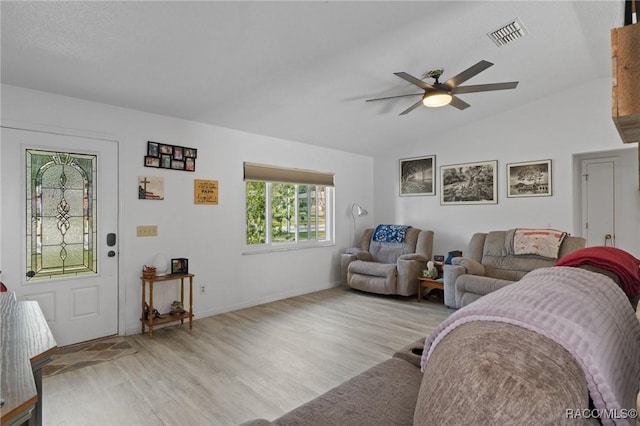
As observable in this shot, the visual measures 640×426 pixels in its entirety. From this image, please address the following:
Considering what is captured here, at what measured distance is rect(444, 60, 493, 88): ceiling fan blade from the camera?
8.79 feet

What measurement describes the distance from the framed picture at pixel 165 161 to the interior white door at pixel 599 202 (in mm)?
5665

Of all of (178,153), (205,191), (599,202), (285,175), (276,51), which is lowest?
(599,202)

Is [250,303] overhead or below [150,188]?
below

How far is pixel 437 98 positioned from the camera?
3256 millimetres

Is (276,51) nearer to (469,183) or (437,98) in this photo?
(437,98)

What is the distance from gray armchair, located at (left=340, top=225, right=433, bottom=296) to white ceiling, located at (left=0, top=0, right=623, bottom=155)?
222 centimetres

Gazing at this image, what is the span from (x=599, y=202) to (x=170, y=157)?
578 cm

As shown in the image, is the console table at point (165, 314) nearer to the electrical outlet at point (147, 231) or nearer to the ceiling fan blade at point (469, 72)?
the electrical outlet at point (147, 231)

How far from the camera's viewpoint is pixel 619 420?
546mm

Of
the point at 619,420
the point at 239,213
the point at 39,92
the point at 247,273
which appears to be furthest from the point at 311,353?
the point at 39,92

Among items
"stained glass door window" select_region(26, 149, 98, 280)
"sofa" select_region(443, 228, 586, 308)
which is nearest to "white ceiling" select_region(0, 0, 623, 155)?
"stained glass door window" select_region(26, 149, 98, 280)

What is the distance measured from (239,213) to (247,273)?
0.84m

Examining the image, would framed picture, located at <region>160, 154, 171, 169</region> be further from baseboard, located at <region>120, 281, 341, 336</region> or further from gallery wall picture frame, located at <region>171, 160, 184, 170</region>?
baseboard, located at <region>120, 281, 341, 336</region>

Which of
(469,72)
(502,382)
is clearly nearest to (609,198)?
(469,72)
